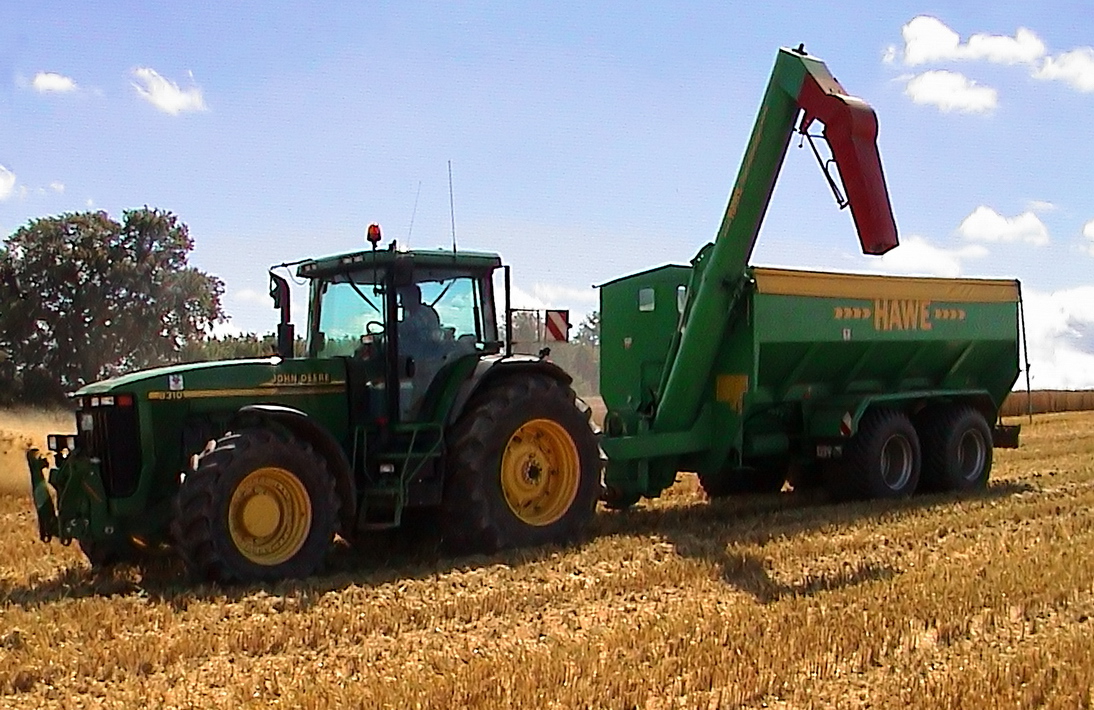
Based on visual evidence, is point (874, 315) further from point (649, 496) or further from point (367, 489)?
point (367, 489)

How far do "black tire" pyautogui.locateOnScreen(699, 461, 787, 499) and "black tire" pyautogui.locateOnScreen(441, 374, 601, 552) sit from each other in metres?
3.30

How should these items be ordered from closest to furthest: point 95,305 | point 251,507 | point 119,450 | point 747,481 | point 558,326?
point 251,507 < point 119,450 < point 558,326 < point 747,481 < point 95,305

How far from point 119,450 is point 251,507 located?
3.20 feet

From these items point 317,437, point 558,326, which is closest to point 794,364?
point 558,326

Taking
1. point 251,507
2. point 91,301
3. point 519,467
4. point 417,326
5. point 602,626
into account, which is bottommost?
point 602,626

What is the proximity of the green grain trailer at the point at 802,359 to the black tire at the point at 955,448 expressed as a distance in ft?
0.05

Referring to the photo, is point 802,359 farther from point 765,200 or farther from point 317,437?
point 317,437

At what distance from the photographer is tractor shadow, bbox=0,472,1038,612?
21.8 feet

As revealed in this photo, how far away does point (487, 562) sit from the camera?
24.7 feet

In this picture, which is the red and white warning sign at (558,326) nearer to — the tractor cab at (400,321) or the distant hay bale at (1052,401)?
Answer: the tractor cab at (400,321)

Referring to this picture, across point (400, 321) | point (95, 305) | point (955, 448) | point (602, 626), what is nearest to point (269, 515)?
point (400, 321)

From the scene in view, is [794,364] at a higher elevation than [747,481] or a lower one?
higher

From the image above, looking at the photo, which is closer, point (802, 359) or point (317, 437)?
point (317, 437)

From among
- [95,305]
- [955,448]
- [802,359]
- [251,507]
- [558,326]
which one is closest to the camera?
[251,507]
